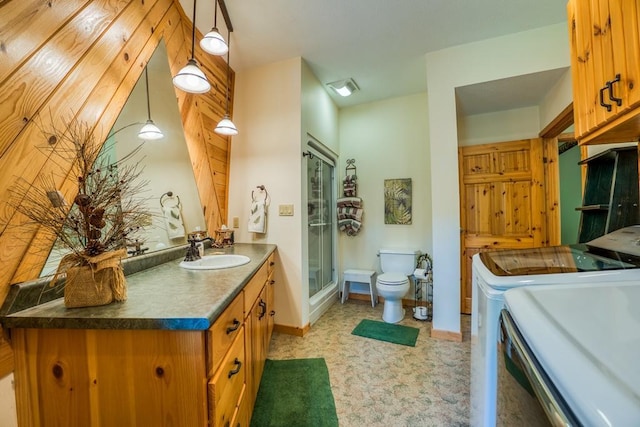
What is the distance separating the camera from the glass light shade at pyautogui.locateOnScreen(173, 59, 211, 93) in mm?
1428

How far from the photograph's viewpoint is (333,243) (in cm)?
350

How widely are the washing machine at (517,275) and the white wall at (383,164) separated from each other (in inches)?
76.5

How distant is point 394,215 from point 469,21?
6.65ft

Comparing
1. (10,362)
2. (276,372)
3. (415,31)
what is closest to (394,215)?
A: (415,31)

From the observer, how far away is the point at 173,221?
1840 mm

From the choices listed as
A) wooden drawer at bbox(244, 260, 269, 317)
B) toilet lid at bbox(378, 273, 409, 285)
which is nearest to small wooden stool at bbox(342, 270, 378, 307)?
toilet lid at bbox(378, 273, 409, 285)

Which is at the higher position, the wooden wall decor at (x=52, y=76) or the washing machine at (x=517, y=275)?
the wooden wall decor at (x=52, y=76)

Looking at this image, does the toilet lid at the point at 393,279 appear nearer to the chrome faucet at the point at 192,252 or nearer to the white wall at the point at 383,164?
the white wall at the point at 383,164

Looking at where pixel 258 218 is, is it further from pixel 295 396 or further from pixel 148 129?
pixel 295 396

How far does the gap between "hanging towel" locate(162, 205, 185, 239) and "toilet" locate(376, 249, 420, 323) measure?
1.94 m

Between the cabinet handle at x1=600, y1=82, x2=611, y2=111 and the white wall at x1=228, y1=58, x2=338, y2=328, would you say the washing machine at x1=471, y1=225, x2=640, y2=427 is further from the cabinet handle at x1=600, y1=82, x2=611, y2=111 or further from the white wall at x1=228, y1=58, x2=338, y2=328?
the white wall at x1=228, y1=58, x2=338, y2=328

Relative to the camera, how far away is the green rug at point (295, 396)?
1457 millimetres

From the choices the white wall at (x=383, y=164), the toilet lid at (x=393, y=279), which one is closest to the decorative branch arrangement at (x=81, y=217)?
the toilet lid at (x=393, y=279)

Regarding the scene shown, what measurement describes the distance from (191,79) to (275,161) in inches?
43.8
